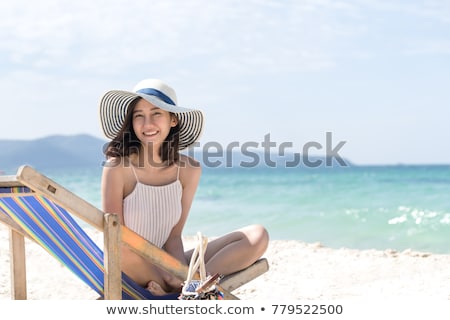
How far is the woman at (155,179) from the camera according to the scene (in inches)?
127

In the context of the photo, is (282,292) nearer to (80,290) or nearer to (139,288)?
(80,290)

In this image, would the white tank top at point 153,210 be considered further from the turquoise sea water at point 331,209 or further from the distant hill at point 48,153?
the distant hill at point 48,153

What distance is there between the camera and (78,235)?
2824 millimetres

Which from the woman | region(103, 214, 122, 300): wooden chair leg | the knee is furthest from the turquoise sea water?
region(103, 214, 122, 300): wooden chair leg

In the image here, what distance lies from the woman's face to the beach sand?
1.99 m

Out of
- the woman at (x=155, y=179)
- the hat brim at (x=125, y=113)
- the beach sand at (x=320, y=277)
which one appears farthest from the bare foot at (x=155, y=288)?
the beach sand at (x=320, y=277)

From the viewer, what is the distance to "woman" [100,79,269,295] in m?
3.21

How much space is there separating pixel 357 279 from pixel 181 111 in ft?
9.72

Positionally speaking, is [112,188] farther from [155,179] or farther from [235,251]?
[235,251]

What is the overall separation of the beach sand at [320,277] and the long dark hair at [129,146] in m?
1.82

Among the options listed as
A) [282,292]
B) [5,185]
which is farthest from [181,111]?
[282,292]

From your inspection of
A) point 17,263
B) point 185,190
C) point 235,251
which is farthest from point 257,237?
point 17,263

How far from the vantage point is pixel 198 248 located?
8.96 ft

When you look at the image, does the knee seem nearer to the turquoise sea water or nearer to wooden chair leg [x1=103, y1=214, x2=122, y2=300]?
wooden chair leg [x1=103, y1=214, x2=122, y2=300]
